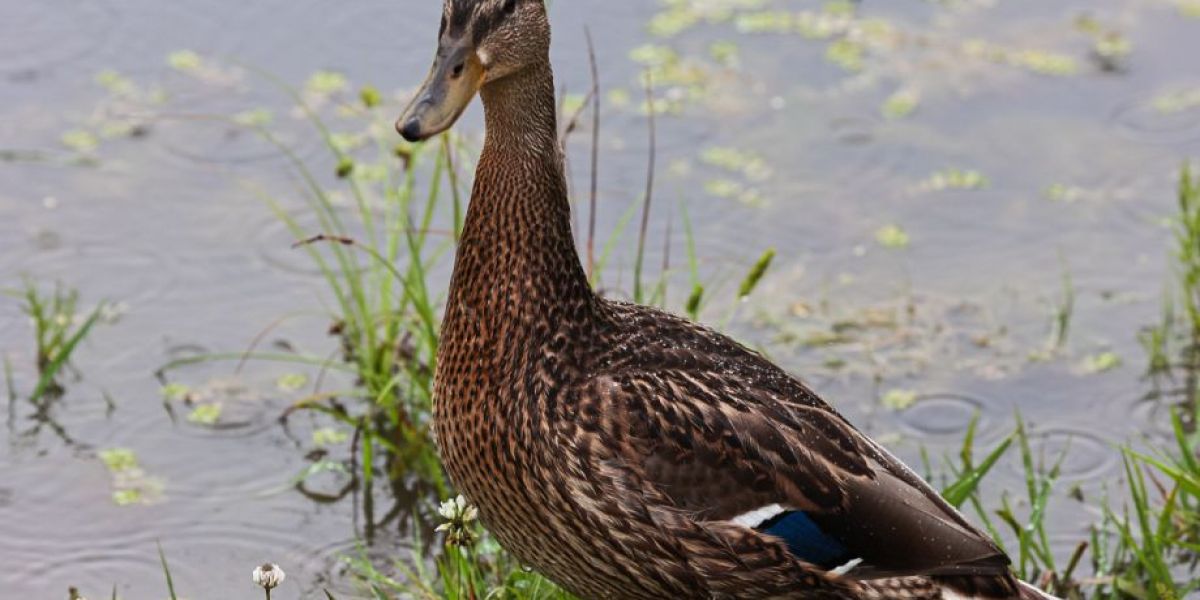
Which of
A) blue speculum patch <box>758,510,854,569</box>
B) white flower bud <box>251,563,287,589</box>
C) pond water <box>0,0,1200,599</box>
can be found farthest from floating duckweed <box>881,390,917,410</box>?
white flower bud <box>251,563,287,589</box>

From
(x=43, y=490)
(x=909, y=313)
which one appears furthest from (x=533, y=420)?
(x=909, y=313)

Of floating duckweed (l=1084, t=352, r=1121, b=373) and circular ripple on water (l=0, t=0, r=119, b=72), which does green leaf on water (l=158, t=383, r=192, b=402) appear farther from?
floating duckweed (l=1084, t=352, r=1121, b=373)

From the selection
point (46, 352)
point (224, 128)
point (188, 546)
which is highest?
point (224, 128)

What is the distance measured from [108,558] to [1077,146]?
166 inches

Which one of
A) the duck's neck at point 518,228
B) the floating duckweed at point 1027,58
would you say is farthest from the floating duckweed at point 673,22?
the duck's neck at point 518,228

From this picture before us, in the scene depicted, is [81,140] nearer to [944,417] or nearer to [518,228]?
[518,228]

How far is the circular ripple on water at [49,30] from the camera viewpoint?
7641 millimetres

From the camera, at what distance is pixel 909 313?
6.74 metres

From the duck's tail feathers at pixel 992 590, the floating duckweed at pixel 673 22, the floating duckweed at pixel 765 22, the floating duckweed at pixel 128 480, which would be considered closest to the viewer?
the duck's tail feathers at pixel 992 590

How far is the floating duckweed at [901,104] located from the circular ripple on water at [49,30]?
3.26 m

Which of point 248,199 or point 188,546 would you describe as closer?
point 188,546

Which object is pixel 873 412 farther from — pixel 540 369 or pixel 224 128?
pixel 224 128

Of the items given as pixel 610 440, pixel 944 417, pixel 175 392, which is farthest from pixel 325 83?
pixel 610 440

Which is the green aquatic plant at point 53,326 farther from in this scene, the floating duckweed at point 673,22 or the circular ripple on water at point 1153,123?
the circular ripple on water at point 1153,123
